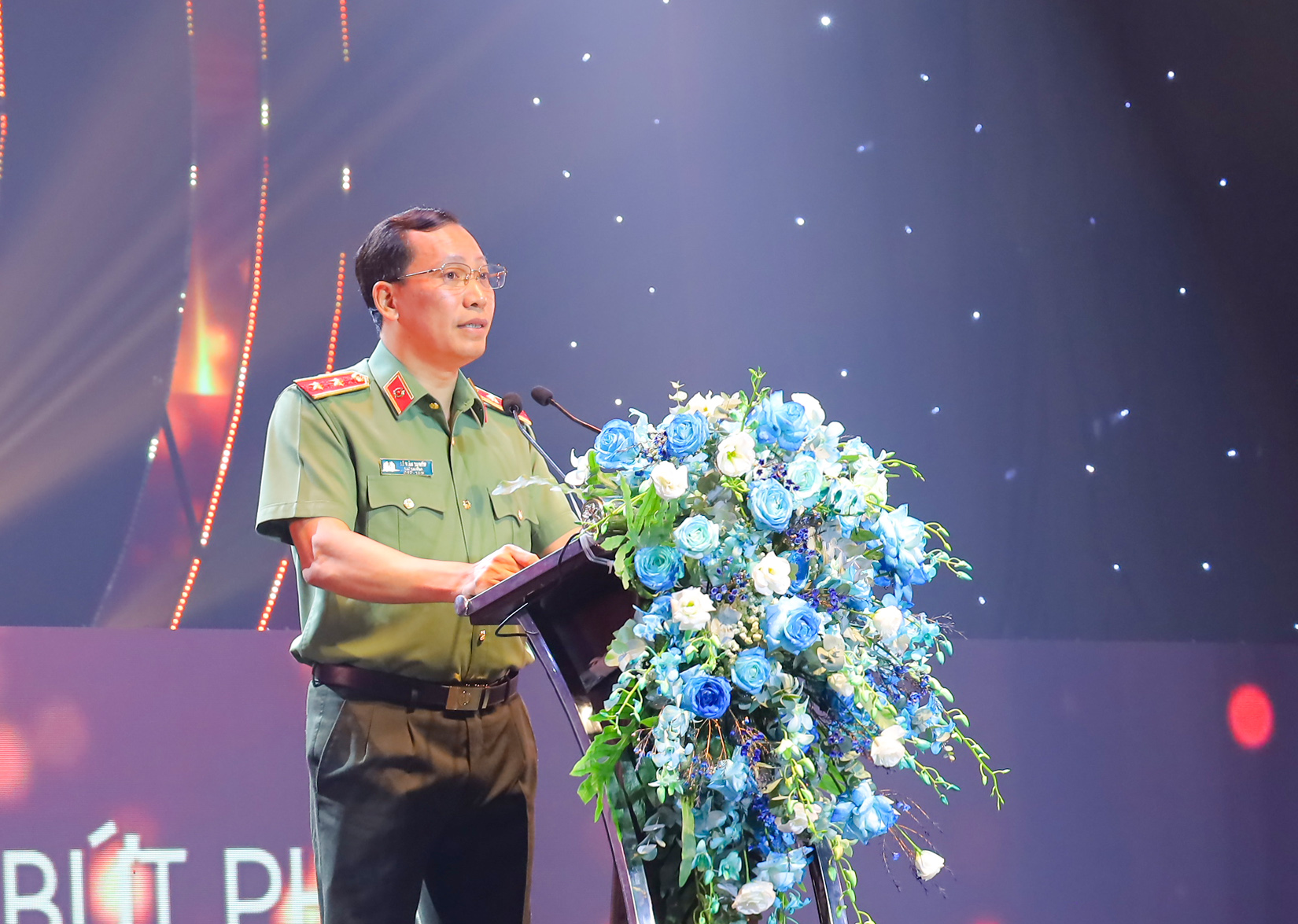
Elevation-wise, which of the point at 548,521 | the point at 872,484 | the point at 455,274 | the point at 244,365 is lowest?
the point at 872,484

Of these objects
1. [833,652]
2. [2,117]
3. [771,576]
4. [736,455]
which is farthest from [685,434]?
[2,117]

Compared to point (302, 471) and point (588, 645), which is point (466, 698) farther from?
point (588, 645)

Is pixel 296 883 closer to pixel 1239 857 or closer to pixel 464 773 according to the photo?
pixel 464 773

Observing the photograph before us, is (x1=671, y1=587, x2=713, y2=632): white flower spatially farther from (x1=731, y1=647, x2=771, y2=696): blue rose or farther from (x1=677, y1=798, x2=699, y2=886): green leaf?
(x1=677, y1=798, x2=699, y2=886): green leaf

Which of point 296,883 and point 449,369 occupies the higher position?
point 449,369

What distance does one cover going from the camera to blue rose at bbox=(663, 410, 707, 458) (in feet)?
4.13

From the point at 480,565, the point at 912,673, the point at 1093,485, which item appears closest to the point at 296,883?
the point at 480,565

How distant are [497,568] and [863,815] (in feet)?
1.71

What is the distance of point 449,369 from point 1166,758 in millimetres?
1999

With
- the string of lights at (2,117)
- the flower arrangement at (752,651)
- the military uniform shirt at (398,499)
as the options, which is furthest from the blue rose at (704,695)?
the string of lights at (2,117)

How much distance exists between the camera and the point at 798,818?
3.98ft

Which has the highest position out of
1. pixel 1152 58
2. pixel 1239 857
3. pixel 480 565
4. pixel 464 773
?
pixel 1152 58

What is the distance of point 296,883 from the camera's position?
2.73 meters

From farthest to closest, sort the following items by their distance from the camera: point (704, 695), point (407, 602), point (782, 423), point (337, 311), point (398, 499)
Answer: point (337, 311)
point (398, 499)
point (407, 602)
point (782, 423)
point (704, 695)
